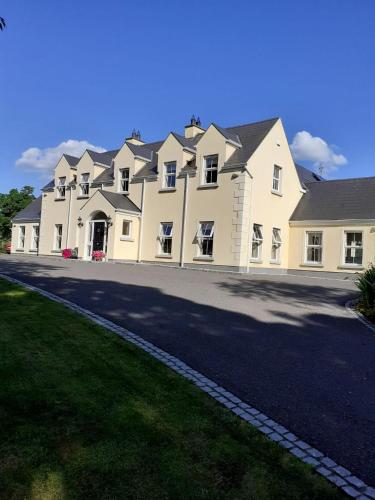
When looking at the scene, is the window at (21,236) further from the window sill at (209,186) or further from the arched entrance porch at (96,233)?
the window sill at (209,186)

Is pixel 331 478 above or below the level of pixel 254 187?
below

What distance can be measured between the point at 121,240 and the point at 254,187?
8.82m

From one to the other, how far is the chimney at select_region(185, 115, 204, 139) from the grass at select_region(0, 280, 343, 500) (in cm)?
2730

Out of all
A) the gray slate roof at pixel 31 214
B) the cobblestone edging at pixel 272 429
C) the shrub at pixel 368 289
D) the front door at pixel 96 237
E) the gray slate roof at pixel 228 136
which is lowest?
the cobblestone edging at pixel 272 429

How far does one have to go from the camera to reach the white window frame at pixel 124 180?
30.3 metres

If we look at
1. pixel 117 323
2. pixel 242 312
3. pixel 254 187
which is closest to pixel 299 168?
pixel 254 187

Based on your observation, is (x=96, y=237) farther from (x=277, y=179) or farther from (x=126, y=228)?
(x=277, y=179)

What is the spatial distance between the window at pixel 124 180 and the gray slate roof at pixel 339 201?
1120 cm

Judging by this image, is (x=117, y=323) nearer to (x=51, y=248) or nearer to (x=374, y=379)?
(x=374, y=379)

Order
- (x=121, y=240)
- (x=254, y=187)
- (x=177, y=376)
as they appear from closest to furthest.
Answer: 1. (x=177, y=376)
2. (x=254, y=187)
3. (x=121, y=240)

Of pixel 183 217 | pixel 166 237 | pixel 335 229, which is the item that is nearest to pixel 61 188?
pixel 166 237

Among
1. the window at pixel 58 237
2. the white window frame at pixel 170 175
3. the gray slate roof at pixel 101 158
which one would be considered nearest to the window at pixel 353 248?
the white window frame at pixel 170 175

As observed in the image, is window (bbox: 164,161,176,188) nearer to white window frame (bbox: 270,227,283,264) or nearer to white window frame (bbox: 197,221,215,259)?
white window frame (bbox: 197,221,215,259)

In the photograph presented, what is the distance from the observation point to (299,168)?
33.9 meters
